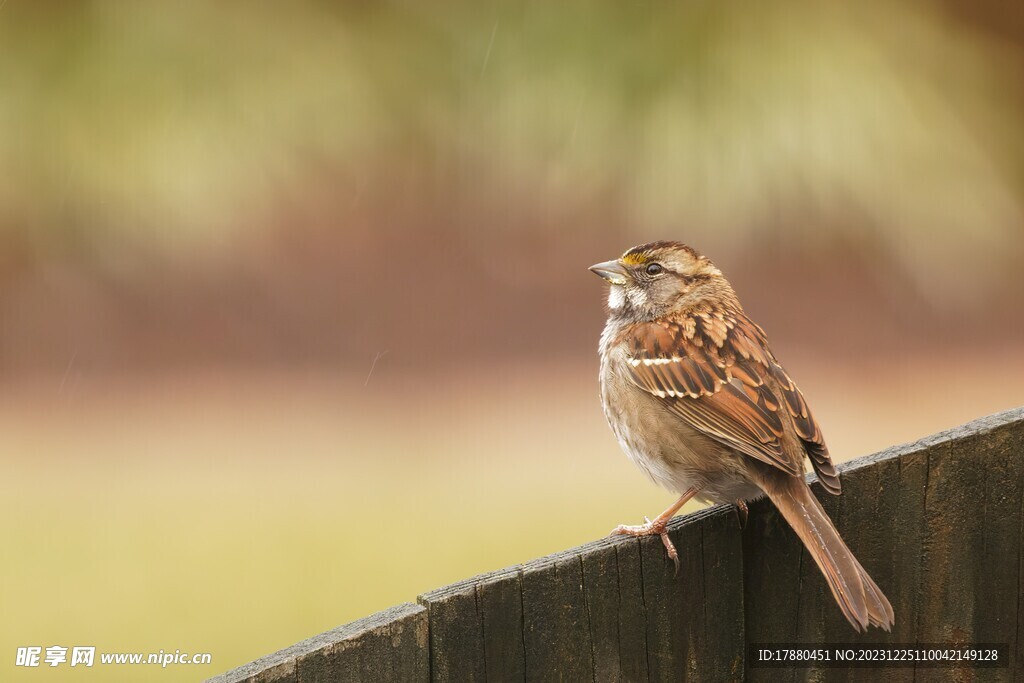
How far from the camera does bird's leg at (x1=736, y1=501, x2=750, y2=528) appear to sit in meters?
2.69

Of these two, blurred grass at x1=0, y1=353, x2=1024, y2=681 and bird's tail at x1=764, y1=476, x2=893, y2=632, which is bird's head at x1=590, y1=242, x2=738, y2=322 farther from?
blurred grass at x1=0, y1=353, x2=1024, y2=681

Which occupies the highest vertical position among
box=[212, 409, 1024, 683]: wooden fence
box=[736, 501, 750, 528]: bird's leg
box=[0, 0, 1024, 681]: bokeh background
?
box=[0, 0, 1024, 681]: bokeh background

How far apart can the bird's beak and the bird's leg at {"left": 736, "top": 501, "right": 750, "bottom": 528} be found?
113 centimetres

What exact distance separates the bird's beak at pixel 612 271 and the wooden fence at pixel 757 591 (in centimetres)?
118

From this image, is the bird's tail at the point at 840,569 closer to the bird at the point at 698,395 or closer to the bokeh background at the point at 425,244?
the bird at the point at 698,395

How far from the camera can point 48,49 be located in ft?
18.9

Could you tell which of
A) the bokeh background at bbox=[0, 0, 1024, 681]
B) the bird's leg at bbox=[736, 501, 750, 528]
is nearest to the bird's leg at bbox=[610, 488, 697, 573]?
the bird's leg at bbox=[736, 501, 750, 528]

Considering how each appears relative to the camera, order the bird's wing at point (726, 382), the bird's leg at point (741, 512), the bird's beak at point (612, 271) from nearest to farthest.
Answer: the bird's leg at point (741, 512) < the bird's wing at point (726, 382) < the bird's beak at point (612, 271)

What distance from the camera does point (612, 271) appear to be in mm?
3861

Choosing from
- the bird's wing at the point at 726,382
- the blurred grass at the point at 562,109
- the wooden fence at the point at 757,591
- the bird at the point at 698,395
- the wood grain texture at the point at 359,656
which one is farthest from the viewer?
the blurred grass at the point at 562,109

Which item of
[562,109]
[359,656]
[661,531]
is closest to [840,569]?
[661,531]

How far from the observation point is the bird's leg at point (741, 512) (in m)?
2.69

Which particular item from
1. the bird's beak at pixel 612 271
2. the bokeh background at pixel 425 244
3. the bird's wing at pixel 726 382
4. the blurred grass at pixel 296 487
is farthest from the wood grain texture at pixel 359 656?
the bokeh background at pixel 425 244

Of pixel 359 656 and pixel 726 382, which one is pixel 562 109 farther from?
pixel 359 656
